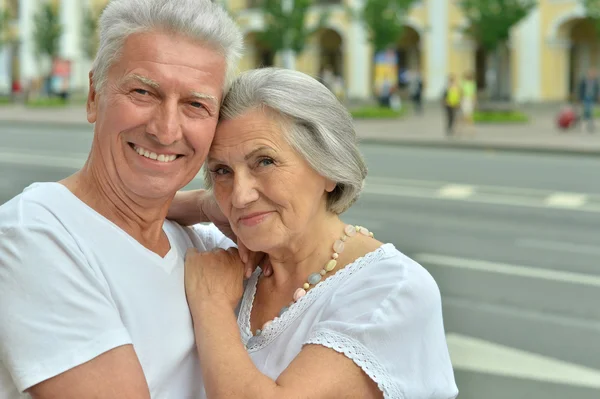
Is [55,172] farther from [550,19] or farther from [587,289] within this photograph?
[550,19]

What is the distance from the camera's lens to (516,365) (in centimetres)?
604

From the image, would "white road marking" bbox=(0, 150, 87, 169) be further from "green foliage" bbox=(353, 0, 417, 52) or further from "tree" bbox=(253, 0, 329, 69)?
"tree" bbox=(253, 0, 329, 69)

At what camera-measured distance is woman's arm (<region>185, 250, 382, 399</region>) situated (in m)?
2.16

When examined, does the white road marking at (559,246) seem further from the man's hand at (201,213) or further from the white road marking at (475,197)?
the man's hand at (201,213)

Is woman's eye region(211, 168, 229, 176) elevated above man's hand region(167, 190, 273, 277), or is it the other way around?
woman's eye region(211, 168, 229, 176)

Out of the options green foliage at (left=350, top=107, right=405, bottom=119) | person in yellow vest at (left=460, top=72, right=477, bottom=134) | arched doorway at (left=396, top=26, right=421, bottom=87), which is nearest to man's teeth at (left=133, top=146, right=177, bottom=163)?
person in yellow vest at (left=460, top=72, right=477, bottom=134)

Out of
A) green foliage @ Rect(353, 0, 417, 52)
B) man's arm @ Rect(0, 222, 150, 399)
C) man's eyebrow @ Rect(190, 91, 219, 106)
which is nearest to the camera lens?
man's arm @ Rect(0, 222, 150, 399)

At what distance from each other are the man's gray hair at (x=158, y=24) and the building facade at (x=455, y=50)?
3395 centimetres

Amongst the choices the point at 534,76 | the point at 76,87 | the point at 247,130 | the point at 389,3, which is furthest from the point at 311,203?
the point at 76,87

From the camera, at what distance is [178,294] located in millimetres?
2354

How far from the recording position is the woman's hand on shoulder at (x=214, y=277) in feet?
7.84

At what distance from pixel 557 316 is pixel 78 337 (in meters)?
5.83

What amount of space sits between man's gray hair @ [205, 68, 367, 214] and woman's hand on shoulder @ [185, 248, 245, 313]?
376mm

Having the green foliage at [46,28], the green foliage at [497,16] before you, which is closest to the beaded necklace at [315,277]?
the green foliage at [497,16]
